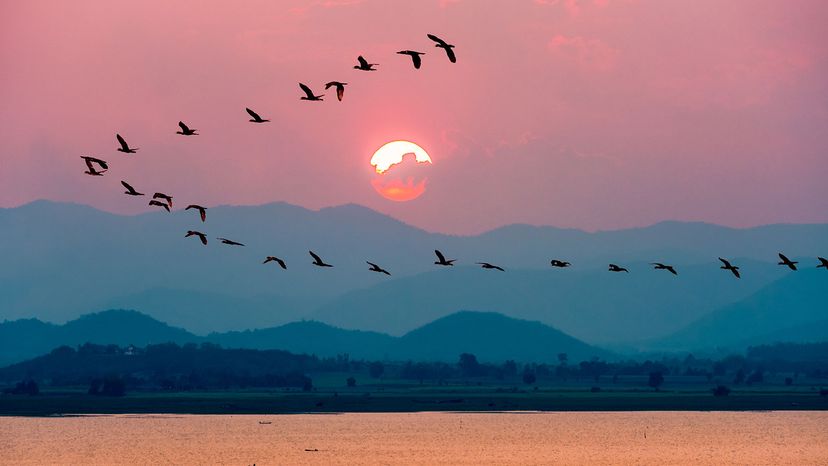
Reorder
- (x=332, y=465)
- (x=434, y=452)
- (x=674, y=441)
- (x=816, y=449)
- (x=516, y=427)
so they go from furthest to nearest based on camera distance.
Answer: (x=516, y=427) < (x=674, y=441) < (x=816, y=449) < (x=434, y=452) < (x=332, y=465)

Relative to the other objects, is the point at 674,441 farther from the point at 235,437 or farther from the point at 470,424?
the point at 235,437

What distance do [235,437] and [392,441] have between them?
20810 millimetres

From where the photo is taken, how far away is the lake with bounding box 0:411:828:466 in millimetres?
144125

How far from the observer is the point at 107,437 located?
175500mm

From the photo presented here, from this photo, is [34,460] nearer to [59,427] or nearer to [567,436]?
[59,427]

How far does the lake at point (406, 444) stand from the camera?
144 m

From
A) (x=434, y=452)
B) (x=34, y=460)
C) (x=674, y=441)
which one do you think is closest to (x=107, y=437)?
(x=34, y=460)

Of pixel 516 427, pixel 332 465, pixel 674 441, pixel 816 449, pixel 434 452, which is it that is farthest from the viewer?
pixel 516 427

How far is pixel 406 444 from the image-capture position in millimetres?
163375

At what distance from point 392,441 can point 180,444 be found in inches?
987

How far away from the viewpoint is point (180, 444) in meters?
165

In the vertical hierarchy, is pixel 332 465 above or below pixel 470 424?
below

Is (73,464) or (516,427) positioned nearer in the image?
(73,464)

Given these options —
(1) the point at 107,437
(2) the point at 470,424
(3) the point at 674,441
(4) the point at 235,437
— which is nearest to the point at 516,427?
(2) the point at 470,424
